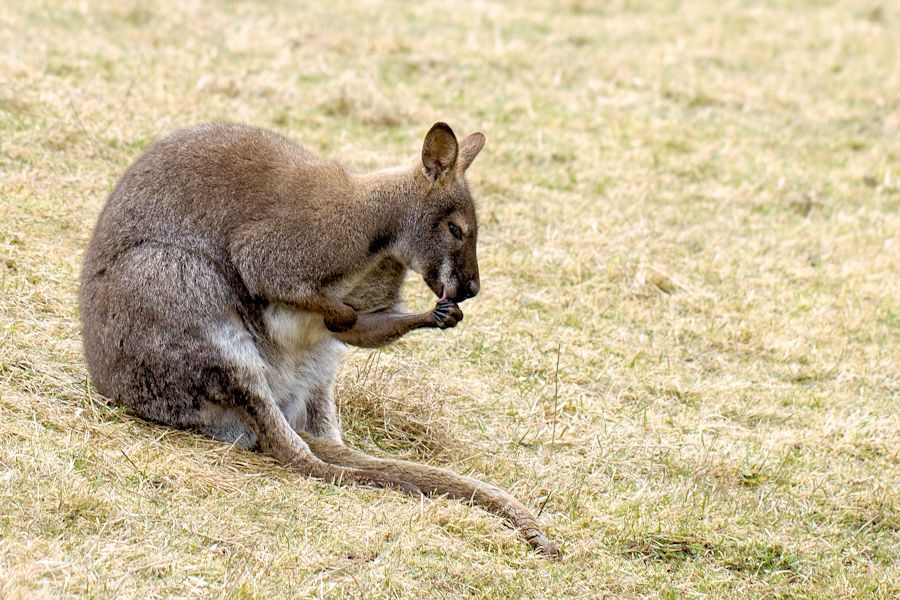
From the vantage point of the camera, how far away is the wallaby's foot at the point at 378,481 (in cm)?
455

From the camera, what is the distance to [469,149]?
5.03m

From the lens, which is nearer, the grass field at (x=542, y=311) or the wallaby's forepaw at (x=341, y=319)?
the grass field at (x=542, y=311)

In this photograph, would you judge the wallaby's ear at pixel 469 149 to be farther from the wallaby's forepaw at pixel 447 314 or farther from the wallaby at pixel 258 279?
the wallaby's forepaw at pixel 447 314

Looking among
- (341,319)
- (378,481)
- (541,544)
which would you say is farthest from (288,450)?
(541,544)

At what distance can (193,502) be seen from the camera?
4176 mm

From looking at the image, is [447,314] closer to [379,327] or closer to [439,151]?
[379,327]

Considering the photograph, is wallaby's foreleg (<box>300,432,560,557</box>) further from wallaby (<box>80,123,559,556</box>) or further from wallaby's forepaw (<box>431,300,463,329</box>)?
wallaby's forepaw (<box>431,300,463,329</box>)

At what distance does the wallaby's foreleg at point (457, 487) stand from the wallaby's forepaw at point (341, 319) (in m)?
0.49

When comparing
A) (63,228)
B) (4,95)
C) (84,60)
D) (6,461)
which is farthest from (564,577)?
(84,60)

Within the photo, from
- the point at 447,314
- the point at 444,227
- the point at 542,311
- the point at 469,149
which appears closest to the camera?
the point at 447,314

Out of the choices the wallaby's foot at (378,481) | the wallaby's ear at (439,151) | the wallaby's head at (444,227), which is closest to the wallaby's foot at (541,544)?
the wallaby's foot at (378,481)

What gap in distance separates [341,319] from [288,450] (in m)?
0.53

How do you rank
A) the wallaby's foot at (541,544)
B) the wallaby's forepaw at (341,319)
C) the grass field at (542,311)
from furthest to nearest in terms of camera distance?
the wallaby's forepaw at (341,319) → the wallaby's foot at (541,544) → the grass field at (542,311)

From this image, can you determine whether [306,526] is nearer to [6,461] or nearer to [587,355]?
[6,461]
